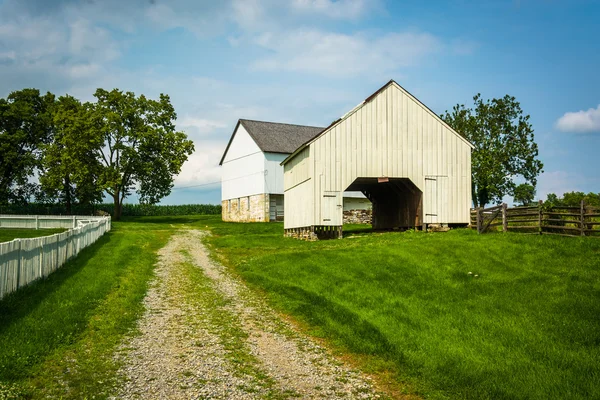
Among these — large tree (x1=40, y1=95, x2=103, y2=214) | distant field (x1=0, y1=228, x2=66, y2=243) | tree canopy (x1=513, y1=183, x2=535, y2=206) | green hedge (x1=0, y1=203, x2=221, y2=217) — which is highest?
large tree (x1=40, y1=95, x2=103, y2=214)

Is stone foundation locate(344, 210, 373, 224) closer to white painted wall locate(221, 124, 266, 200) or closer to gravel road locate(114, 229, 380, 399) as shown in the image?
white painted wall locate(221, 124, 266, 200)

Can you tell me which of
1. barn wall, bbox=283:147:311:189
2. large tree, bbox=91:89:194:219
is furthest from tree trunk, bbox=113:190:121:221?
barn wall, bbox=283:147:311:189

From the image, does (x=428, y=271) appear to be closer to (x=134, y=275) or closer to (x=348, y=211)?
(x=134, y=275)

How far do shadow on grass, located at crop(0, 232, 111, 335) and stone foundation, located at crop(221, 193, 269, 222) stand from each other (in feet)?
99.2

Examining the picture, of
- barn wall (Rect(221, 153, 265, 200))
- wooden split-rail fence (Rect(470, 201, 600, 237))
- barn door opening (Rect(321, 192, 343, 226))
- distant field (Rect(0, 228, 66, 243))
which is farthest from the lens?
barn wall (Rect(221, 153, 265, 200))

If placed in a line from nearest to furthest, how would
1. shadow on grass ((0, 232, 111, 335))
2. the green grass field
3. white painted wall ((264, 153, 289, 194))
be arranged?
the green grass field < shadow on grass ((0, 232, 111, 335)) < white painted wall ((264, 153, 289, 194))

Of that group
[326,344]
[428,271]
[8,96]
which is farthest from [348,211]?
[326,344]

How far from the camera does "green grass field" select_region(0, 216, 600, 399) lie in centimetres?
784

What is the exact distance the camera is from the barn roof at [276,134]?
164 feet

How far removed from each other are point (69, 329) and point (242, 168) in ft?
144

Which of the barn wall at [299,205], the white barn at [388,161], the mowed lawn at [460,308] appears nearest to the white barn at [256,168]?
the barn wall at [299,205]

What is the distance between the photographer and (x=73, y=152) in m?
49.1

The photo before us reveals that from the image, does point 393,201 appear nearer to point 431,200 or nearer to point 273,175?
point 431,200

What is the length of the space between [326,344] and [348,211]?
4176 centimetres
